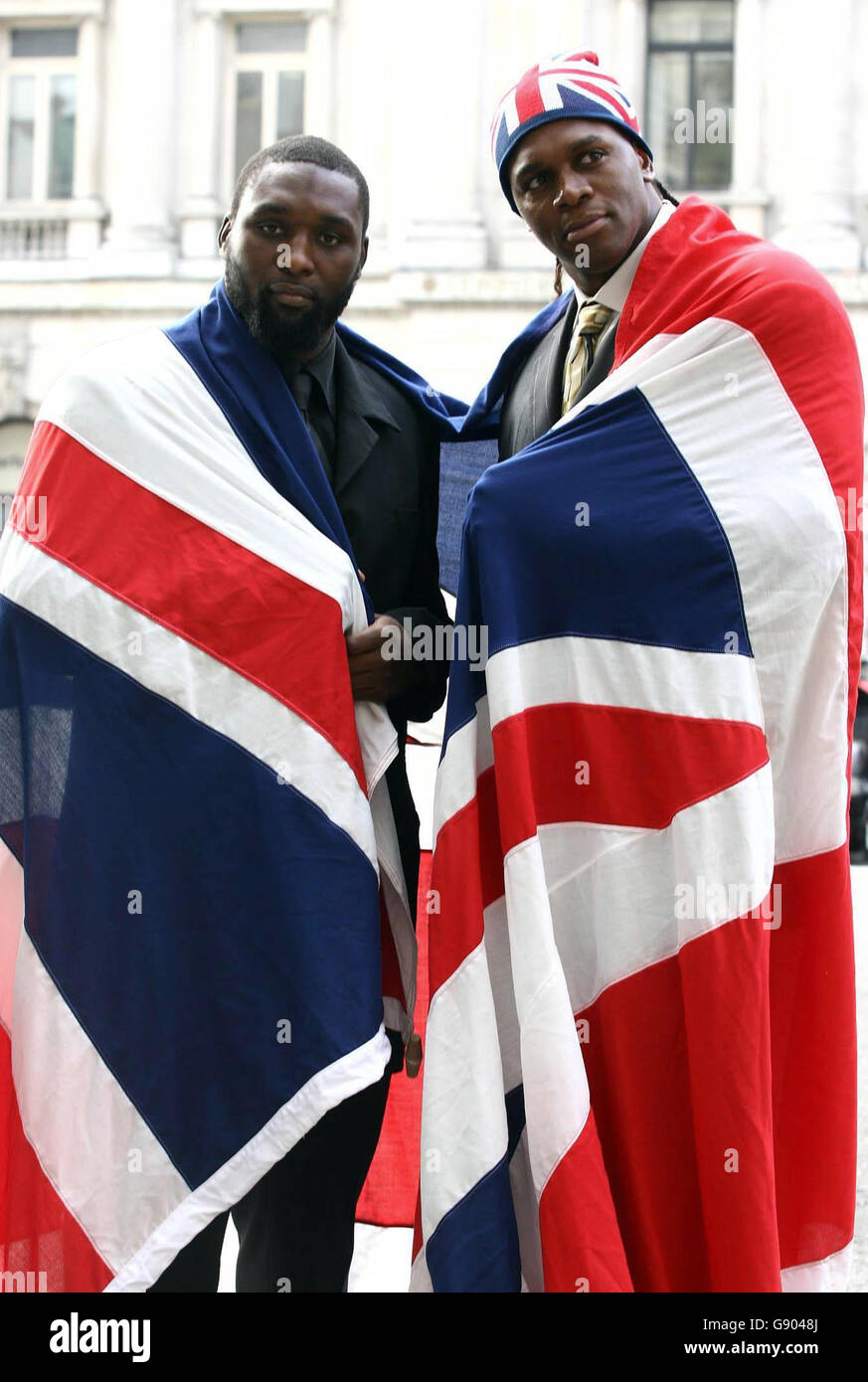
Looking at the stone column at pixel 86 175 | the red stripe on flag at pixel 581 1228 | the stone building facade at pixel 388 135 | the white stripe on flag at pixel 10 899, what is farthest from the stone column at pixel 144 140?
the red stripe on flag at pixel 581 1228

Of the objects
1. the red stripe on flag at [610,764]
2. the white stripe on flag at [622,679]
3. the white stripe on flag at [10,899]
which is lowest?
the white stripe on flag at [10,899]

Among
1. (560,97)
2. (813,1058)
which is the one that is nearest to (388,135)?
(560,97)

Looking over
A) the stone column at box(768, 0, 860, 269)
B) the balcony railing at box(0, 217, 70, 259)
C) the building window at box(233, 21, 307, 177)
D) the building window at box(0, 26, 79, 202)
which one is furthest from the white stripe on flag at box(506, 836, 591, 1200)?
the building window at box(0, 26, 79, 202)

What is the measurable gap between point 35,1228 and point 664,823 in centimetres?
115

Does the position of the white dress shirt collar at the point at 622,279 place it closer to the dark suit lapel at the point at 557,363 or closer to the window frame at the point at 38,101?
the dark suit lapel at the point at 557,363

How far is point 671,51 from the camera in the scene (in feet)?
53.5

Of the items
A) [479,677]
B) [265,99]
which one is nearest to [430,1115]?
[479,677]

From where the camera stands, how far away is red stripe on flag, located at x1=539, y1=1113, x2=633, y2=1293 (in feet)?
8.13

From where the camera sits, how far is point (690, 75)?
53.4 ft

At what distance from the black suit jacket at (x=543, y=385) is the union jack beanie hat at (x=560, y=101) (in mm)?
302

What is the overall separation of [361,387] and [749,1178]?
1.43 meters

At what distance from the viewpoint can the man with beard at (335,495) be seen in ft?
9.09

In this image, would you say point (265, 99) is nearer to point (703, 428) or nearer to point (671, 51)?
point (671, 51)

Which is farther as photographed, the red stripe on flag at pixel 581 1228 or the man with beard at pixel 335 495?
the man with beard at pixel 335 495
